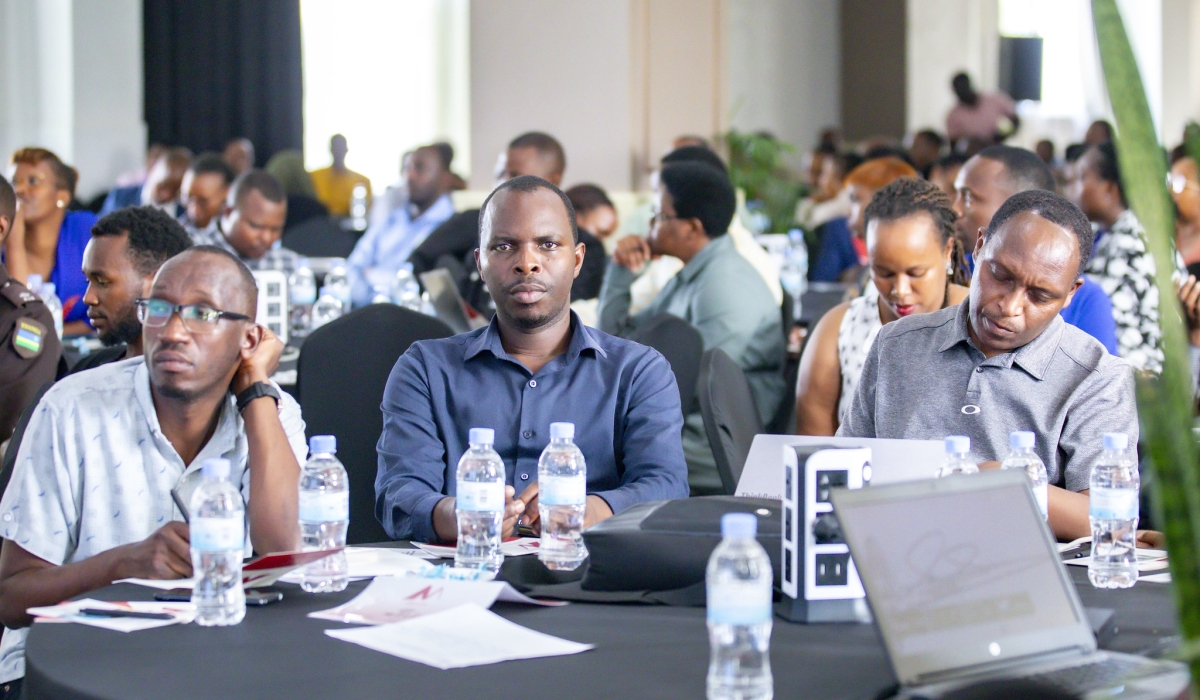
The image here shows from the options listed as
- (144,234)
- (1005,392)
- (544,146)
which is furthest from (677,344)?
(544,146)

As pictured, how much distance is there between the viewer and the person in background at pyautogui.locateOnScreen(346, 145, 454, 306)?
6891 millimetres

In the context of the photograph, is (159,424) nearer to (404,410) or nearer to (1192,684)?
(404,410)

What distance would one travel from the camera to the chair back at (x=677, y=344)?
3.34 metres

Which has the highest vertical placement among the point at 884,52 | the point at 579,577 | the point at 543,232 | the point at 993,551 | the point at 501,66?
the point at 884,52

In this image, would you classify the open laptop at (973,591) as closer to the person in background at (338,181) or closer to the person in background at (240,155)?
the person in background at (240,155)

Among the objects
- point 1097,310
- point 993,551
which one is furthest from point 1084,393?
point 993,551

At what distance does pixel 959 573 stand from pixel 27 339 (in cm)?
261

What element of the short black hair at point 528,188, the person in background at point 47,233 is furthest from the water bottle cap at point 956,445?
the person in background at point 47,233

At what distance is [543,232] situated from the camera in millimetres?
2438

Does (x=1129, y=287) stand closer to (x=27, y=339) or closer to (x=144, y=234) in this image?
(x=144, y=234)

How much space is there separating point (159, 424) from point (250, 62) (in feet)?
35.3

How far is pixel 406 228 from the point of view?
7203 mm

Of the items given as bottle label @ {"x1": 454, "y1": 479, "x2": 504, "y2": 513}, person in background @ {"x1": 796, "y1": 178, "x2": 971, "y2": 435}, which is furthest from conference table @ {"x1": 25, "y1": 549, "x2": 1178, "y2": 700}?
person in background @ {"x1": 796, "y1": 178, "x2": 971, "y2": 435}

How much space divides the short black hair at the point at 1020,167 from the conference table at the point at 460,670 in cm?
219
